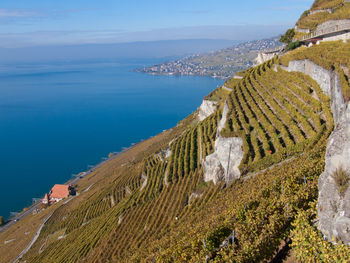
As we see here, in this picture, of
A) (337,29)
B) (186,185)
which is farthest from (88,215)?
(337,29)

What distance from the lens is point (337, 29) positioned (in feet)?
138

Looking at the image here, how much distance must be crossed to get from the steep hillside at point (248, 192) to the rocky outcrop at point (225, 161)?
12cm

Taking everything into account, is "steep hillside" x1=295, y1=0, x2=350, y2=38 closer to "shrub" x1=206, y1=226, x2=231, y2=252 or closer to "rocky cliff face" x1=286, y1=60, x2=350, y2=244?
"rocky cliff face" x1=286, y1=60, x2=350, y2=244

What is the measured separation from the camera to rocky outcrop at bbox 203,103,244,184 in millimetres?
28219

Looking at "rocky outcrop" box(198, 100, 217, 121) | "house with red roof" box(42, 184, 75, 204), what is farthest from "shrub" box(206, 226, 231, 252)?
"house with red roof" box(42, 184, 75, 204)

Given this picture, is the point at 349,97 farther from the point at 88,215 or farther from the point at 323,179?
the point at 88,215

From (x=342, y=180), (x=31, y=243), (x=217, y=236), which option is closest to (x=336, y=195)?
(x=342, y=180)

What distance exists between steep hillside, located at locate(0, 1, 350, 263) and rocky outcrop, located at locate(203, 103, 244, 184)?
120 mm

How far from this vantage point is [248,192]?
65.1ft

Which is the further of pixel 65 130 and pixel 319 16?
pixel 65 130

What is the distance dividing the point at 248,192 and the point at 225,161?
9668 millimetres

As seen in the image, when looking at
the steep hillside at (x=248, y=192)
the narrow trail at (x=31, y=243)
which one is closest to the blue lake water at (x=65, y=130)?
the narrow trail at (x=31, y=243)

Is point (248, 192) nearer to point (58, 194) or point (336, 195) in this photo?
point (336, 195)

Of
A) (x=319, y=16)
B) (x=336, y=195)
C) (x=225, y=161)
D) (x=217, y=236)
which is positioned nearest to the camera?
(x=336, y=195)
